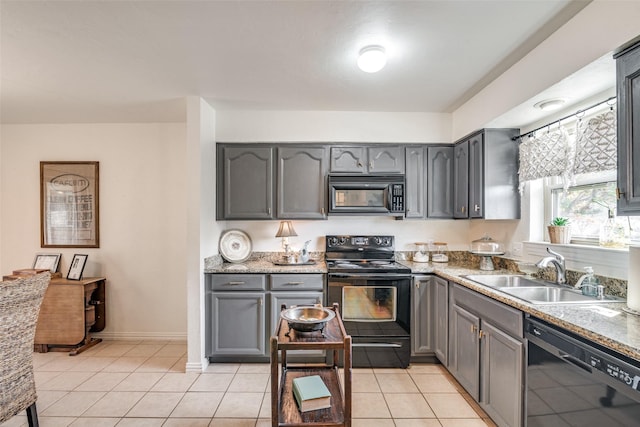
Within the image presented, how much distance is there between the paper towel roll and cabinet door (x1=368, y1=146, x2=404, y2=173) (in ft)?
6.24

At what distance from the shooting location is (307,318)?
1744mm

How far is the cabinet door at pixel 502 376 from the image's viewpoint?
174cm

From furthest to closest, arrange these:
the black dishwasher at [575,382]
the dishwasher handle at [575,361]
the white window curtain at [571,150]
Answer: the white window curtain at [571,150] → the dishwasher handle at [575,361] → the black dishwasher at [575,382]

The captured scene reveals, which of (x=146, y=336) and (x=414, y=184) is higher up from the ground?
(x=414, y=184)

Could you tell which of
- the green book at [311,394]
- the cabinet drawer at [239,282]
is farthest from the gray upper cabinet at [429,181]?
the green book at [311,394]

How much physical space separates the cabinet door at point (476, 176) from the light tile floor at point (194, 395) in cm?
151

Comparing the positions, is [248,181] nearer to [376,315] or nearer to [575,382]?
[376,315]

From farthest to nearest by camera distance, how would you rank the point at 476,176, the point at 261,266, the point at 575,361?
the point at 261,266 < the point at 476,176 < the point at 575,361

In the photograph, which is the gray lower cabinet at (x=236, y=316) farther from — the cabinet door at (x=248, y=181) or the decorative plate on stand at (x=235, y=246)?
the cabinet door at (x=248, y=181)

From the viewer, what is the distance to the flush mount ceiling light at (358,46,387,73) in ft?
6.45

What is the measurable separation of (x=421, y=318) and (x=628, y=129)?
2053 mm

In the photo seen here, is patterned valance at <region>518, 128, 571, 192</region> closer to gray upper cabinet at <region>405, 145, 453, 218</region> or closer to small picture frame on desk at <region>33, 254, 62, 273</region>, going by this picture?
gray upper cabinet at <region>405, 145, 453, 218</region>

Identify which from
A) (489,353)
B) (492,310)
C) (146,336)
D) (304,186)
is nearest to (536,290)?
(492,310)

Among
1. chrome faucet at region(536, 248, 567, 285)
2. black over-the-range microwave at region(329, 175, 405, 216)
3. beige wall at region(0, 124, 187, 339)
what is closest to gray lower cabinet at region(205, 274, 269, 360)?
beige wall at region(0, 124, 187, 339)
